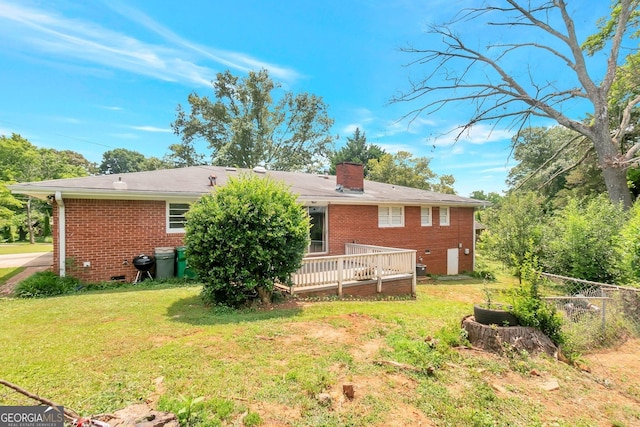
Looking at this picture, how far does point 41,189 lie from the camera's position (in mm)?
7770

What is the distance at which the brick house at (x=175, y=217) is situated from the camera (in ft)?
28.0

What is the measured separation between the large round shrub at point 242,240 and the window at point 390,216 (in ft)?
25.2

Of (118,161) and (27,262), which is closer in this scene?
(27,262)

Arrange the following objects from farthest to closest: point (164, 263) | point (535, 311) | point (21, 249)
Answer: point (21, 249) < point (164, 263) < point (535, 311)

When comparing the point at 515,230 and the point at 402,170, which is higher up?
the point at 402,170

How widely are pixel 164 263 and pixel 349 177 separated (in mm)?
9005

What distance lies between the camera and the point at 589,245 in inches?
389

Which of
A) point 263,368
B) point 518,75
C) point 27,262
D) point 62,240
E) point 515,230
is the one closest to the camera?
point 263,368

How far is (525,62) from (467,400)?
17.0 meters

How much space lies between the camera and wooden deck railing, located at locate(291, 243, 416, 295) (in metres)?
8.31

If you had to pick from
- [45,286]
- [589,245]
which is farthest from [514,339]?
[45,286]

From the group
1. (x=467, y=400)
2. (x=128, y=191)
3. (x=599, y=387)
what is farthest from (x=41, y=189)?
(x=599, y=387)

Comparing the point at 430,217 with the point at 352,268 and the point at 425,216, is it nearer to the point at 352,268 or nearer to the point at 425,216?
the point at 425,216

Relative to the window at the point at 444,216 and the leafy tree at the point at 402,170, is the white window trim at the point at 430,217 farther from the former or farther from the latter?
the leafy tree at the point at 402,170
